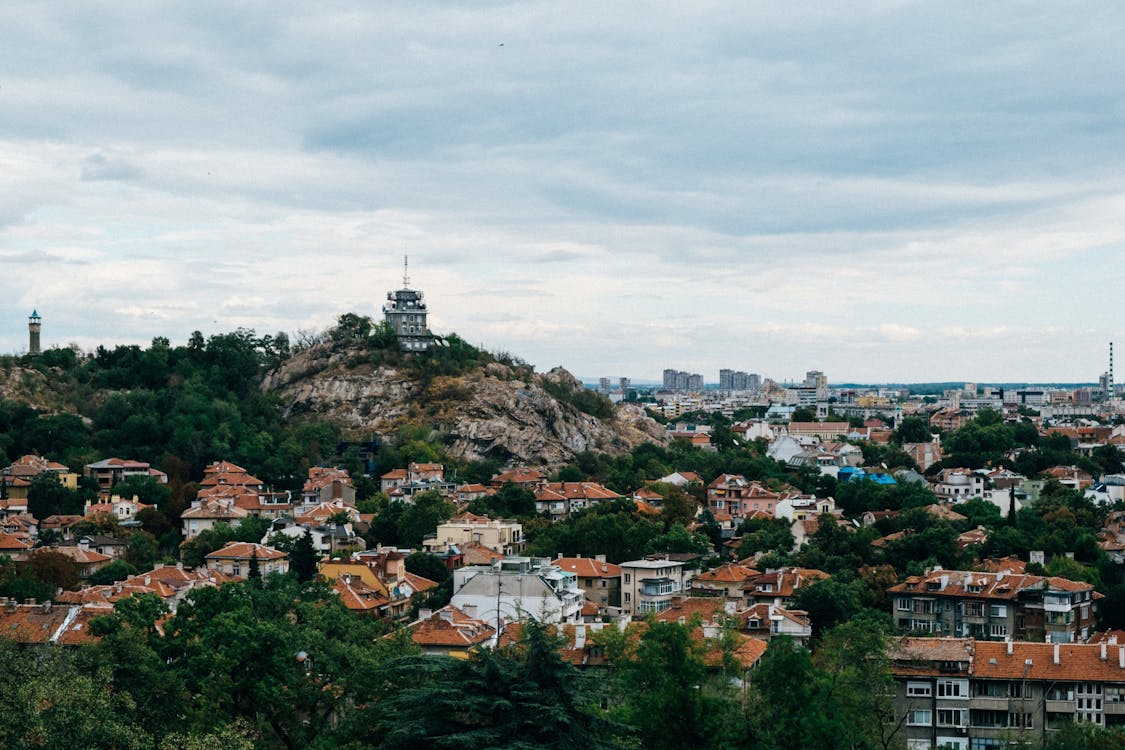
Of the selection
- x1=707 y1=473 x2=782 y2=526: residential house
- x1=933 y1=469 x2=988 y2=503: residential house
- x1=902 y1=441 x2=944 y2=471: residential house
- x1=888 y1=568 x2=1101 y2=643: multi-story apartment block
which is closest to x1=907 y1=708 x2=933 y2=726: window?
x1=888 y1=568 x2=1101 y2=643: multi-story apartment block

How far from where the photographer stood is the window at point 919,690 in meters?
30.0

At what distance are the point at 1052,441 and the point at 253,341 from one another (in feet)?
159

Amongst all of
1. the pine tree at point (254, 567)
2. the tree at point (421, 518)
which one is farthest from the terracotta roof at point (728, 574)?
the pine tree at point (254, 567)

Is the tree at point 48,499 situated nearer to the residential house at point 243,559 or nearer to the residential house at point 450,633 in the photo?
the residential house at point 243,559

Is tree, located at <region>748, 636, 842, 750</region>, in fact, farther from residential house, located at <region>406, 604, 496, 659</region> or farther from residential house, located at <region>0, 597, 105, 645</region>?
residential house, located at <region>0, 597, 105, 645</region>

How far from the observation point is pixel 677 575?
42438mm

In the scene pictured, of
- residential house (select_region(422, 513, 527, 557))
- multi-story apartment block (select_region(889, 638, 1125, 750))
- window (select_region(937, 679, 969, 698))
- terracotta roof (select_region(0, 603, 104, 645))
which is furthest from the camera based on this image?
residential house (select_region(422, 513, 527, 557))

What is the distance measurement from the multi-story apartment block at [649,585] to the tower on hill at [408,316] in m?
44.9

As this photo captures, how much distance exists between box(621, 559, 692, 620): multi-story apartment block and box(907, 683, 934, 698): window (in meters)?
10.8

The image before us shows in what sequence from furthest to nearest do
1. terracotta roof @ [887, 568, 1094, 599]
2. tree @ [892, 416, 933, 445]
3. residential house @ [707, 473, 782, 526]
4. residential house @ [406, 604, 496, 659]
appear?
tree @ [892, 416, 933, 445] → residential house @ [707, 473, 782, 526] → terracotta roof @ [887, 568, 1094, 599] → residential house @ [406, 604, 496, 659]

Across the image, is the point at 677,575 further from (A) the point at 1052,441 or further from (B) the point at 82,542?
(A) the point at 1052,441

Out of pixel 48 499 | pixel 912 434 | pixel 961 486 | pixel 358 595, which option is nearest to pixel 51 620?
pixel 358 595

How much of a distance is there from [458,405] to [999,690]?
50737mm

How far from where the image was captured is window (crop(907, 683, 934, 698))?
98.4ft
